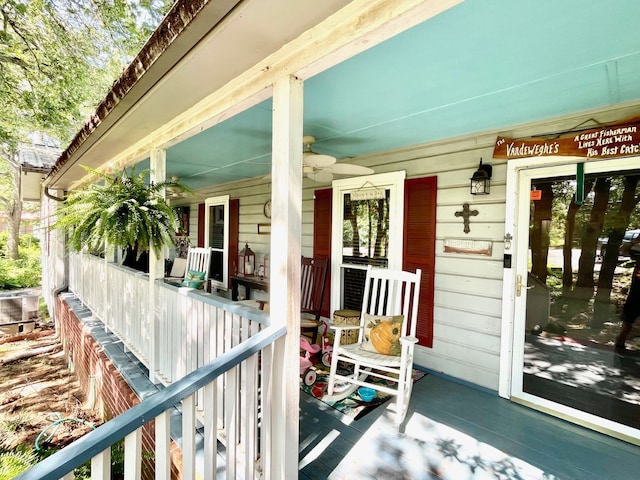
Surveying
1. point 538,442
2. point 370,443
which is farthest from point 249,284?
point 538,442

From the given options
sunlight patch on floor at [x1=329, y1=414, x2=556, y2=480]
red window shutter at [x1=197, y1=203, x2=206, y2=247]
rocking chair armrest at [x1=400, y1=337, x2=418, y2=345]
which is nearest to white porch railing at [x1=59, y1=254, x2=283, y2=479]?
sunlight patch on floor at [x1=329, y1=414, x2=556, y2=480]

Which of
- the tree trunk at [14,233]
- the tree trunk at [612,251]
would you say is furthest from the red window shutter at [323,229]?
the tree trunk at [14,233]

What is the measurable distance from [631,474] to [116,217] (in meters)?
3.61

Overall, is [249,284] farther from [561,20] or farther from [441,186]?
[561,20]

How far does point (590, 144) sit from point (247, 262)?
4553 millimetres

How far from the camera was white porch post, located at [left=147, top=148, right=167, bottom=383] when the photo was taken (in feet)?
8.12

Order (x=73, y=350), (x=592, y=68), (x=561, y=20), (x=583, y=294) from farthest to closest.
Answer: (x=73, y=350) < (x=583, y=294) < (x=592, y=68) < (x=561, y=20)

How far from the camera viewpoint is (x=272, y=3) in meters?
1.08

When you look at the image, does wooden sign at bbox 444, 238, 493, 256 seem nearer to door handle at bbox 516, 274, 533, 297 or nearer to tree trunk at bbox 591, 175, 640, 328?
door handle at bbox 516, 274, 533, 297

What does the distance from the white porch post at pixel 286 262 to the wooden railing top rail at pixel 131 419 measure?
0.15 m

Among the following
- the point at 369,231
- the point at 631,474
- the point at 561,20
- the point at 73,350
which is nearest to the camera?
the point at 561,20

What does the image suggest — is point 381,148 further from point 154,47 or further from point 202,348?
point 202,348

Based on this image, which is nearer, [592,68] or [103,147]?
[592,68]

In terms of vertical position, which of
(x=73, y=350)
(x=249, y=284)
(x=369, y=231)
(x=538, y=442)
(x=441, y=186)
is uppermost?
(x=441, y=186)
